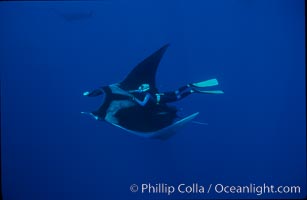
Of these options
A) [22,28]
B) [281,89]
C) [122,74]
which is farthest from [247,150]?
[22,28]

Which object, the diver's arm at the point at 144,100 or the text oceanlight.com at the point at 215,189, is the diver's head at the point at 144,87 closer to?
Result: the diver's arm at the point at 144,100

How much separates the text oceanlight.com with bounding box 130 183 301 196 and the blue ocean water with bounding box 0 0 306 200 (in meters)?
0.03

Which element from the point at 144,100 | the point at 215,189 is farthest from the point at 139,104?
the point at 215,189

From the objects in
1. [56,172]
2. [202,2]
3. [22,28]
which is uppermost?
[202,2]

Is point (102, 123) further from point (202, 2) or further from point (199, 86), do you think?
point (202, 2)

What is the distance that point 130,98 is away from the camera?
3143mm

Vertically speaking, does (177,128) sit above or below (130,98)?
below

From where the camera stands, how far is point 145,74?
3.12m

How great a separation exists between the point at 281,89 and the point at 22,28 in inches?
86.0

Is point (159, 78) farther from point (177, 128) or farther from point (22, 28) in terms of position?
point (22, 28)

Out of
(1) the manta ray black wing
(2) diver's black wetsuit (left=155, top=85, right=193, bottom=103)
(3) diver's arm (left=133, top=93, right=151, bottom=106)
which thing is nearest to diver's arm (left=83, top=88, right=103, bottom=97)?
(1) the manta ray black wing

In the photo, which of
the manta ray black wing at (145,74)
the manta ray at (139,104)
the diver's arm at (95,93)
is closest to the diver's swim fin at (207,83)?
the manta ray at (139,104)

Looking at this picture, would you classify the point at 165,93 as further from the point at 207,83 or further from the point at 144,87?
the point at 207,83

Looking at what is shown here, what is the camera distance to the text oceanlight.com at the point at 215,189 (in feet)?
10.3
